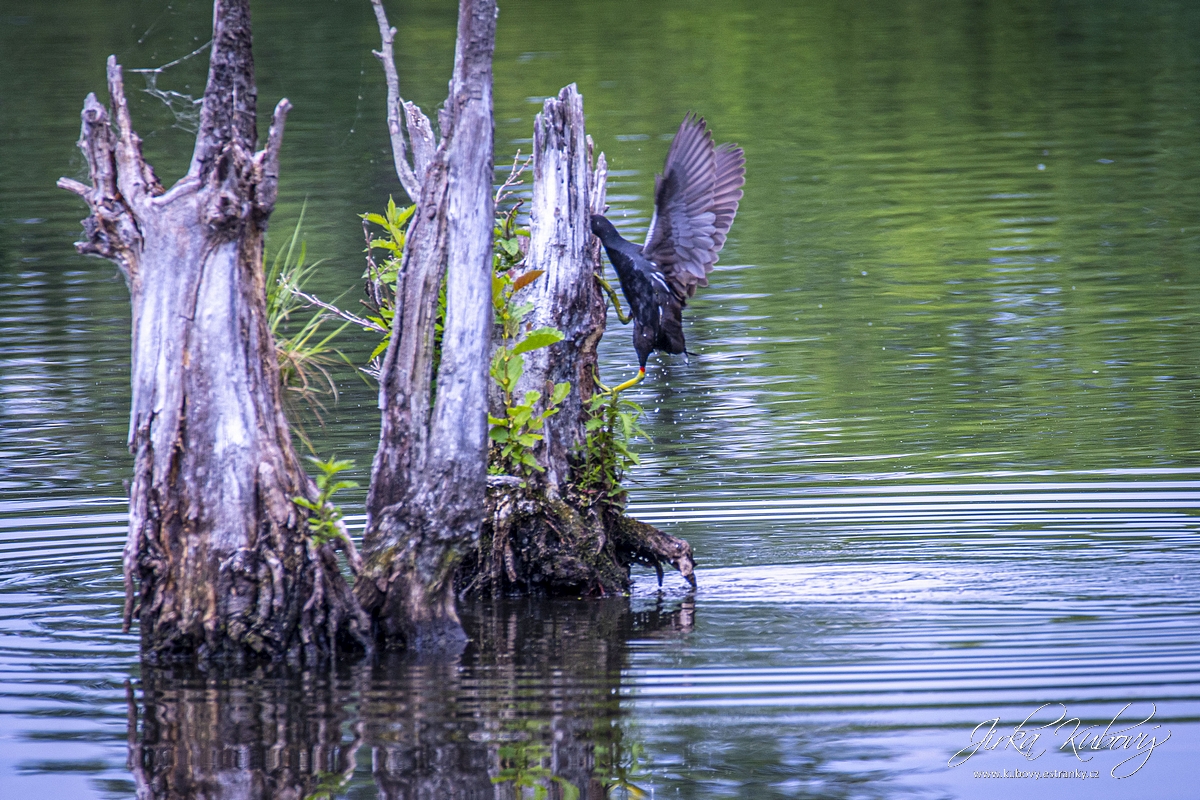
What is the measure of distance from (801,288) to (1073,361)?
4006mm

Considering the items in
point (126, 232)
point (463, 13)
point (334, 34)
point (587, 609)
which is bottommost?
point (587, 609)

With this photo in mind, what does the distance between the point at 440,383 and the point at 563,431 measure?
1.26 meters

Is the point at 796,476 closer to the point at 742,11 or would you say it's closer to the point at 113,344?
the point at 113,344

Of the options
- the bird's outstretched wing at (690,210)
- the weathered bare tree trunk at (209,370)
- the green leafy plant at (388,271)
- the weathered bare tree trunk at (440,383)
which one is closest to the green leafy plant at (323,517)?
the weathered bare tree trunk at (209,370)

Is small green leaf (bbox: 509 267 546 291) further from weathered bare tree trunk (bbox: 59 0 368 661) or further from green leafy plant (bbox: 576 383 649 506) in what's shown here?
weathered bare tree trunk (bbox: 59 0 368 661)

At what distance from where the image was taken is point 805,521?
8.42m

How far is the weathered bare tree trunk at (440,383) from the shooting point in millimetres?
6266

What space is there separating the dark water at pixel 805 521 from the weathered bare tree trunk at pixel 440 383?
393 millimetres

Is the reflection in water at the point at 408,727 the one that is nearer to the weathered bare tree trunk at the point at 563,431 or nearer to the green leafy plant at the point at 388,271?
the weathered bare tree trunk at the point at 563,431

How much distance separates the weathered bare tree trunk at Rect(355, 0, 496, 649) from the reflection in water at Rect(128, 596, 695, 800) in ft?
1.23

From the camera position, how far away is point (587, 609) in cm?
734

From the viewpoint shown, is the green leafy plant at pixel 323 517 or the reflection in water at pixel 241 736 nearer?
the reflection in water at pixel 241 736

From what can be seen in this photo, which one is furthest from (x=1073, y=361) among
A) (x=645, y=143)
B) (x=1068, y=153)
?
(x=645, y=143)

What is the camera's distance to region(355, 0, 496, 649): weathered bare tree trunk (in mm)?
6266
